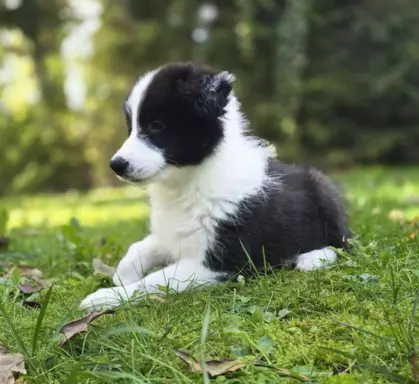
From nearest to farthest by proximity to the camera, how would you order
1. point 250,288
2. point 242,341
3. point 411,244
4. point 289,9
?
1. point 242,341
2. point 250,288
3. point 411,244
4. point 289,9

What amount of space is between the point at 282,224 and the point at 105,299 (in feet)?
3.65

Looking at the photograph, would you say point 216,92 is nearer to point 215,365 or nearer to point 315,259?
point 315,259

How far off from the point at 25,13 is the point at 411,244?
14345 mm

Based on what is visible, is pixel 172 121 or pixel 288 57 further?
pixel 288 57

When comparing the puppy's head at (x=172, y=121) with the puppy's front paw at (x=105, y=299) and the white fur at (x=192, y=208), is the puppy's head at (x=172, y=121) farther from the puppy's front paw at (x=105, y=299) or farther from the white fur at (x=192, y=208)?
the puppy's front paw at (x=105, y=299)

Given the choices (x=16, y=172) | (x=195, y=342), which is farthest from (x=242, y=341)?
(x=16, y=172)

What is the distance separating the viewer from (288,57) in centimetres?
1406

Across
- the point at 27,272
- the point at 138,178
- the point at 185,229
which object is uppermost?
the point at 138,178

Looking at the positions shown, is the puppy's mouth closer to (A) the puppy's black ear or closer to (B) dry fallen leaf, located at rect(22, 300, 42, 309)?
(A) the puppy's black ear

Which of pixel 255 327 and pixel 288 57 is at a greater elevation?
pixel 288 57

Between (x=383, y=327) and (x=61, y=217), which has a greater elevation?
(x=383, y=327)

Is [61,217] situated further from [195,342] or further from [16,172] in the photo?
[16,172]

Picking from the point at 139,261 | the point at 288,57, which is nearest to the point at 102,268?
the point at 139,261

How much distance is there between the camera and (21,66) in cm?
2100
